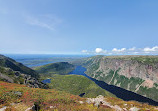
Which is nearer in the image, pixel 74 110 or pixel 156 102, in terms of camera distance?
pixel 74 110

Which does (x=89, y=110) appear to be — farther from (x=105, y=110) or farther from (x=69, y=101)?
(x=69, y=101)

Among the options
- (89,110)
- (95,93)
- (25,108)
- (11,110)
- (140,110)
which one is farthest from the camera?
(95,93)

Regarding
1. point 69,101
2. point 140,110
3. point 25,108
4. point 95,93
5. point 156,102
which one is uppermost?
point 25,108

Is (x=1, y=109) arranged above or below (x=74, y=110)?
above

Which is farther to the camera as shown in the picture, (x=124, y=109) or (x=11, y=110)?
(x=124, y=109)

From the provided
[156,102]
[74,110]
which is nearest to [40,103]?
[74,110]

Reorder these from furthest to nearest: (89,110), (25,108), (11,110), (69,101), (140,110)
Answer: (69,101) → (89,110) → (140,110) → (25,108) → (11,110)

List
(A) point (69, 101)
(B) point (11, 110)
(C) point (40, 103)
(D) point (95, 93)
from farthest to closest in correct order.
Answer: (D) point (95, 93)
(A) point (69, 101)
(C) point (40, 103)
(B) point (11, 110)

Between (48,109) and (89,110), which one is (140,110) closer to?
(89,110)

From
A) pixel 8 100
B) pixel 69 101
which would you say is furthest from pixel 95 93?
pixel 8 100
